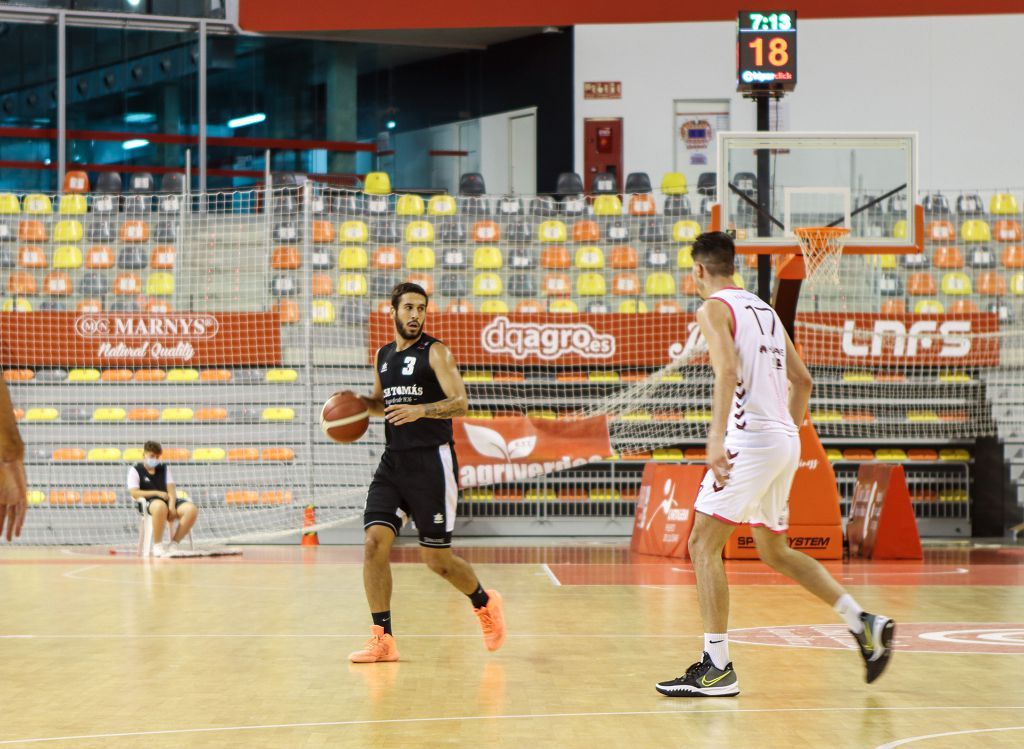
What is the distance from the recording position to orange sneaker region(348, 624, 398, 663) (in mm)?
6871

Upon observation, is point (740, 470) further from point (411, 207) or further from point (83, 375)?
point (411, 207)

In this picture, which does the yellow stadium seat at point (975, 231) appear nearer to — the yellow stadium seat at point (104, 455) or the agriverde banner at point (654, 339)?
the agriverde banner at point (654, 339)

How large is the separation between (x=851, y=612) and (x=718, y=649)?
2.33ft

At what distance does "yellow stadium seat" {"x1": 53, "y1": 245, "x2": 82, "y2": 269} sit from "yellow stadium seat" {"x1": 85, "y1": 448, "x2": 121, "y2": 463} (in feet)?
12.3

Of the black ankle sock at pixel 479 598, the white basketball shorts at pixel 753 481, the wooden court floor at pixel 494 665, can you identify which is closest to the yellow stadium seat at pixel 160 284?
the wooden court floor at pixel 494 665

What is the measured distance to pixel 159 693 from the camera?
236 inches

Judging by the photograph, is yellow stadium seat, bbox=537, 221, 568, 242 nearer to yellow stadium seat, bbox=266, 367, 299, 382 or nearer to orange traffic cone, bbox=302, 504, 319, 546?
yellow stadium seat, bbox=266, 367, 299, 382

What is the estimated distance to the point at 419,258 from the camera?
65.0 ft

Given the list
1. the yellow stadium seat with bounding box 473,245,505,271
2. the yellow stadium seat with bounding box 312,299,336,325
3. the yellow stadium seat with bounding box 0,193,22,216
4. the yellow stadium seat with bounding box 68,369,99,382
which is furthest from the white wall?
the yellow stadium seat with bounding box 68,369,99,382

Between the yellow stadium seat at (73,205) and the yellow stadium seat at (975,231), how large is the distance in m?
13.0

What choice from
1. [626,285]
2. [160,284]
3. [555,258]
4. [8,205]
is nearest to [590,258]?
[555,258]

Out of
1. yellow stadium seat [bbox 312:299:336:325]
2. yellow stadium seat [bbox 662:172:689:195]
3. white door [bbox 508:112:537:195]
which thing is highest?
white door [bbox 508:112:537:195]

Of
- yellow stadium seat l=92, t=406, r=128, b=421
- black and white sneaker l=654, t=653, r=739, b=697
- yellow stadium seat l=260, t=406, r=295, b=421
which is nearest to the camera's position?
black and white sneaker l=654, t=653, r=739, b=697

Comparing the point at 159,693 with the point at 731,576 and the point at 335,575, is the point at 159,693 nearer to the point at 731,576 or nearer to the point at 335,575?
the point at 335,575
